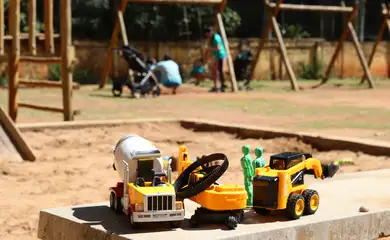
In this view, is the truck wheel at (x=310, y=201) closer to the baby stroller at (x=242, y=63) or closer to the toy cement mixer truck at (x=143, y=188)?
the toy cement mixer truck at (x=143, y=188)

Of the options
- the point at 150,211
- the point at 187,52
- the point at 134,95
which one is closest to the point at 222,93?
the point at 134,95

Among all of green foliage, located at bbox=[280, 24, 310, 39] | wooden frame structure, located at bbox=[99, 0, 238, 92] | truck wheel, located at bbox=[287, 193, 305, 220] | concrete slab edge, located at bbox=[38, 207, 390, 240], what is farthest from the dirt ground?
green foliage, located at bbox=[280, 24, 310, 39]

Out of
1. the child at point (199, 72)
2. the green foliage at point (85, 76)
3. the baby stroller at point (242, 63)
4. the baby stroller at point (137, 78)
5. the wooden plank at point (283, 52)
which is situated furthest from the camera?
the baby stroller at point (242, 63)

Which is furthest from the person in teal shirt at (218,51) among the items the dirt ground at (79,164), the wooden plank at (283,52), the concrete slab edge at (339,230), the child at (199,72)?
the concrete slab edge at (339,230)

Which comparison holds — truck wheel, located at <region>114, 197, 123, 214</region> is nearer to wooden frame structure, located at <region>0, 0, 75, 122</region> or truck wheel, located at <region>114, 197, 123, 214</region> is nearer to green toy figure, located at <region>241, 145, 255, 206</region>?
green toy figure, located at <region>241, 145, 255, 206</region>

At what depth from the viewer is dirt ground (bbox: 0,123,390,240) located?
23.4 ft

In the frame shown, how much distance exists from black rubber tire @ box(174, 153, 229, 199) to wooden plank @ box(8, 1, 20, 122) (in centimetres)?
683

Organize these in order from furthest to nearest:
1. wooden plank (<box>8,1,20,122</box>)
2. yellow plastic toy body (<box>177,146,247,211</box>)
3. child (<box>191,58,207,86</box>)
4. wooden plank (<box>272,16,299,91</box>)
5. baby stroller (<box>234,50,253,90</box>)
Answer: baby stroller (<box>234,50,253,90</box>), child (<box>191,58,207,86</box>), wooden plank (<box>272,16,299,91</box>), wooden plank (<box>8,1,20,122</box>), yellow plastic toy body (<box>177,146,247,211</box>)

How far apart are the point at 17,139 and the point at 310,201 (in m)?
4.84

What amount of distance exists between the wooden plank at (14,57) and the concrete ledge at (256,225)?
253 inches

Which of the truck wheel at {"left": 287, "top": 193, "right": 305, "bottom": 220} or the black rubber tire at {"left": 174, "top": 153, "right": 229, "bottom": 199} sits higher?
the black rubber tire at {"left": 174, "top": 153, "right": 229, "bottom": 199}

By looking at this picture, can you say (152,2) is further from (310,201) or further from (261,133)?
(310,201)

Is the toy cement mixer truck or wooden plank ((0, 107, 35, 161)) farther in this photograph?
wooden plank ((0, 107, 35, 161))

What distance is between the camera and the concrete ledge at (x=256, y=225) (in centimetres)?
509
